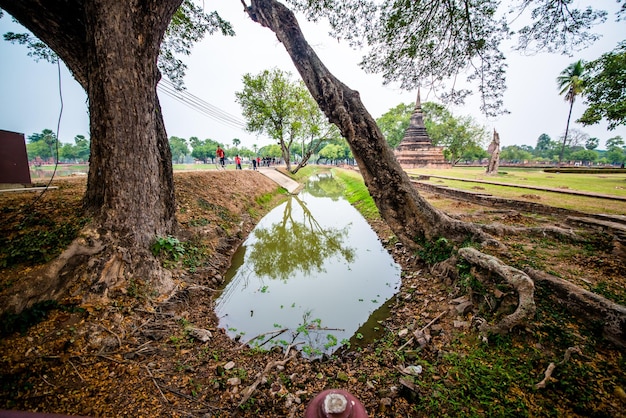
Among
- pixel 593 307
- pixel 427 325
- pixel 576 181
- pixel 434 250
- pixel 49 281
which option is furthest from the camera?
pixel 576 181

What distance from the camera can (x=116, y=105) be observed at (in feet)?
11.0

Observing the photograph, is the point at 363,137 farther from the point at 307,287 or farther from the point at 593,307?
the point at 593,307

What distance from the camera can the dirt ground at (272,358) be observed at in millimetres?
1998

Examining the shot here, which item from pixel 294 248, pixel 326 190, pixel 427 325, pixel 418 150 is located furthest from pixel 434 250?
pixel 418 150

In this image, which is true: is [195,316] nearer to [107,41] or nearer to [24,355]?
[24,355]

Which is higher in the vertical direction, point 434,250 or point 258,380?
point 434,250

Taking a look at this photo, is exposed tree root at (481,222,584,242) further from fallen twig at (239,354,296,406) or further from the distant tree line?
the distant tree line

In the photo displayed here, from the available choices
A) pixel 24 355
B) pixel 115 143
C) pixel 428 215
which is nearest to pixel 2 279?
pixel 24 355

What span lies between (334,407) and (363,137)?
4008 millimetres

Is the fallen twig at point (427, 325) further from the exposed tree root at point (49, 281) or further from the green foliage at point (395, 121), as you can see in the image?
the green foliage at point (395, 121)

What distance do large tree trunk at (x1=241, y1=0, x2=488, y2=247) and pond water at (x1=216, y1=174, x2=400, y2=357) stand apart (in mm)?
1636

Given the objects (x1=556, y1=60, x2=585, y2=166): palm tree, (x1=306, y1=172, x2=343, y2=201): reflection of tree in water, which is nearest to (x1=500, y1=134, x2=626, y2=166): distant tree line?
(x1=556, y1=60, x2=585, y2=166): palm tree

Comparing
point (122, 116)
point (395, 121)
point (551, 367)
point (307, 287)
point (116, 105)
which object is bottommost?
point (307, 287)

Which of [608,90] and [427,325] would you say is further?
[608,90]
